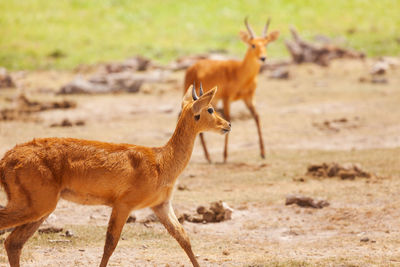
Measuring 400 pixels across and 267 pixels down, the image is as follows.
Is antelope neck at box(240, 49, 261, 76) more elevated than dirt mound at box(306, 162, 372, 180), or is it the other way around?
antelope neck at box(240, 49, 261, 76)

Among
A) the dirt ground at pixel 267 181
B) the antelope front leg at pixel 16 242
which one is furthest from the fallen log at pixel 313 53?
the antelope front leg at pixel 16 242

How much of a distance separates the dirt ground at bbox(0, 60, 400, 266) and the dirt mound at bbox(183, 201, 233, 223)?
3.6 inches

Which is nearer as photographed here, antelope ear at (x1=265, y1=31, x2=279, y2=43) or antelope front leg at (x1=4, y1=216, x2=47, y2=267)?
antelope front leg at (x1=4, y1=216, x2=47, y2=267)

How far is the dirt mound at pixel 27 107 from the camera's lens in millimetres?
18109

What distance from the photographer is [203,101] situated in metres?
7.24

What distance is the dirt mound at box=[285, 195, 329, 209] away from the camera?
33.8 ft

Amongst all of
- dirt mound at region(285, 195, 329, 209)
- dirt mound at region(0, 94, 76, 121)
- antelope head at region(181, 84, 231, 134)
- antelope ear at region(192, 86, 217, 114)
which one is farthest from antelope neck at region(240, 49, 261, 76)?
antelope ear at region(192, 86, 217, 114)

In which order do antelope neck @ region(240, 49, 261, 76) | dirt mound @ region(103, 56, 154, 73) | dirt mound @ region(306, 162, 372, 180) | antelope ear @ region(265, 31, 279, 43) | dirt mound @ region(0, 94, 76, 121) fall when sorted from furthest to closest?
dirt mound @ region(103, 56, 154, 73)
dirt mound @ region(0, 94, 76, 121)
antelope ear @ region(265, 31, 279, 43)
antelope neck @ region(240, 49, 261, 76)
dirt mound @ region(306, 162, 372, 180)

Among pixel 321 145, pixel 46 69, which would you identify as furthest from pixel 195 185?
pixel 46 69

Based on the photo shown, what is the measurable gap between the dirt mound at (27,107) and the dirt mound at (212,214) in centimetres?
922

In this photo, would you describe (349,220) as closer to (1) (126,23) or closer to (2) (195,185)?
(2) (195,185)

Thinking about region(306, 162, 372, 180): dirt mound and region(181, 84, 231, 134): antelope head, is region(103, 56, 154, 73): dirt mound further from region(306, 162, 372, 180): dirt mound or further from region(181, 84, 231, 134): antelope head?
region(181, 84, 231, 134): antelope head

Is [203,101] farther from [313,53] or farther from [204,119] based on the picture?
[313,53]

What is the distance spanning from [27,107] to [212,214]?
10853 millimetres
